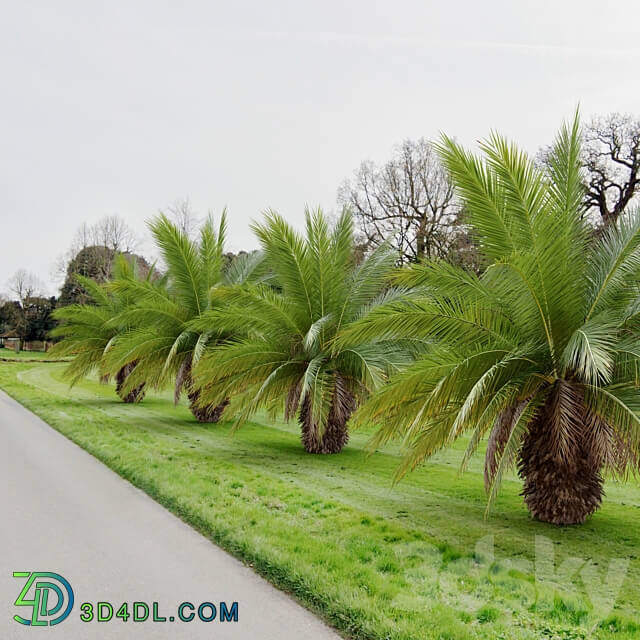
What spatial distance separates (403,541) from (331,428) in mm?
5764

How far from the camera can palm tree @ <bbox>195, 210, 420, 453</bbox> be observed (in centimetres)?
1086

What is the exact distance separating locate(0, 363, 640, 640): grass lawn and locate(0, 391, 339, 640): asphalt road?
239mm

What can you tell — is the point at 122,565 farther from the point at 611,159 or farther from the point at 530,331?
the point at 611,159

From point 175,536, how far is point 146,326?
34.8ft

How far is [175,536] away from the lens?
598 cm

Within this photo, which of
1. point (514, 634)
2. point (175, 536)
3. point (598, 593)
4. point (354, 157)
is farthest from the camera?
point (354, 157)

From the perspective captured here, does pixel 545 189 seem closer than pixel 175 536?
No

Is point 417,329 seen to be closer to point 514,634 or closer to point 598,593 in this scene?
point 598,593

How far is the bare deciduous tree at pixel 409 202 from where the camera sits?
31423 millimetres

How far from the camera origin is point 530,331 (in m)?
6.66

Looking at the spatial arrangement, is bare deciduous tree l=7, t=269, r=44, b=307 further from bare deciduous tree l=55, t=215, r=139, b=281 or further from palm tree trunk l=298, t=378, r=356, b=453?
palm tree trunk l=298, t=378, r=356, b=453

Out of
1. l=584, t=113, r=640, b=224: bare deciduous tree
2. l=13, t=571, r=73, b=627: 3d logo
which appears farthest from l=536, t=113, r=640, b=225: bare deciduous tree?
l=13, t=571, r=73, b=627: 3d logo

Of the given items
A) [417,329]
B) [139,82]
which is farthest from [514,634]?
[139,82]

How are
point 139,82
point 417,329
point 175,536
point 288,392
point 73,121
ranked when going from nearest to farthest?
point 175,536 < point 417,329 < point 288,392 < point 139,82 < point 73,121
